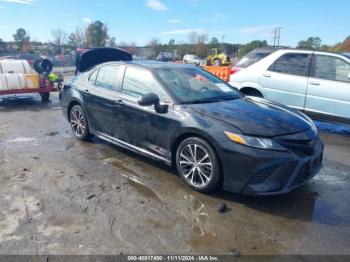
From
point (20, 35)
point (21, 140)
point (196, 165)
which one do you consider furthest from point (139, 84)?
point (20, 35)

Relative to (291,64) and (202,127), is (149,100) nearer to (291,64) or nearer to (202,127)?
(202,127)

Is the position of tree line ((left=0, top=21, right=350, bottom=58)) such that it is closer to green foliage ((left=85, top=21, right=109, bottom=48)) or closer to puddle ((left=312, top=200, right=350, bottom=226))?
green foliage ((left=85, top=21, right=109, bottom=48))

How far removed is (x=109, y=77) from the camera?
17.9 feet

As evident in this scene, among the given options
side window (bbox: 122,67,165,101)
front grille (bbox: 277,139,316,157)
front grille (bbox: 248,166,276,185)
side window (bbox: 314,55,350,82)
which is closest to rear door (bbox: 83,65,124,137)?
side window (bbox: 122,67,165,101)

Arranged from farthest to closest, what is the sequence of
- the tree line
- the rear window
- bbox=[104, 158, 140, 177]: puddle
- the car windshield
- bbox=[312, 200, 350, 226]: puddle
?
the tree line < the rear window < bbox=[104, 158, 140, 177]: puddle < the car windshield < bbox=[312, 200, 350, 226]: puddle

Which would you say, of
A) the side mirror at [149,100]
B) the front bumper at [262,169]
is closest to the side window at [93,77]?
the side mirror at [149,100]

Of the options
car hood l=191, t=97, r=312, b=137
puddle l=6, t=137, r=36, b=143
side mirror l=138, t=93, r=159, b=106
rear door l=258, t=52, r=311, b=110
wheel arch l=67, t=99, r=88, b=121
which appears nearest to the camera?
car hood l=191, t=97, r=312, b=137

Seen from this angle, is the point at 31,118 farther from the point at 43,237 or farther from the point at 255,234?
the point at 255,234

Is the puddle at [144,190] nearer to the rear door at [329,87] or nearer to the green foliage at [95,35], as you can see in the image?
the rear door at [329,87]

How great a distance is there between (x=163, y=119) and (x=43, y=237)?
1.99m

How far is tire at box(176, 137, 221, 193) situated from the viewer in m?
3.87

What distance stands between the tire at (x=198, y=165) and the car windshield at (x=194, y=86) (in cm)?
65

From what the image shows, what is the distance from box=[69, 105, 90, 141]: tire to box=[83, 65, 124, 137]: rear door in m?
0.24

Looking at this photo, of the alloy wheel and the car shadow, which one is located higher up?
the alloy wheel
